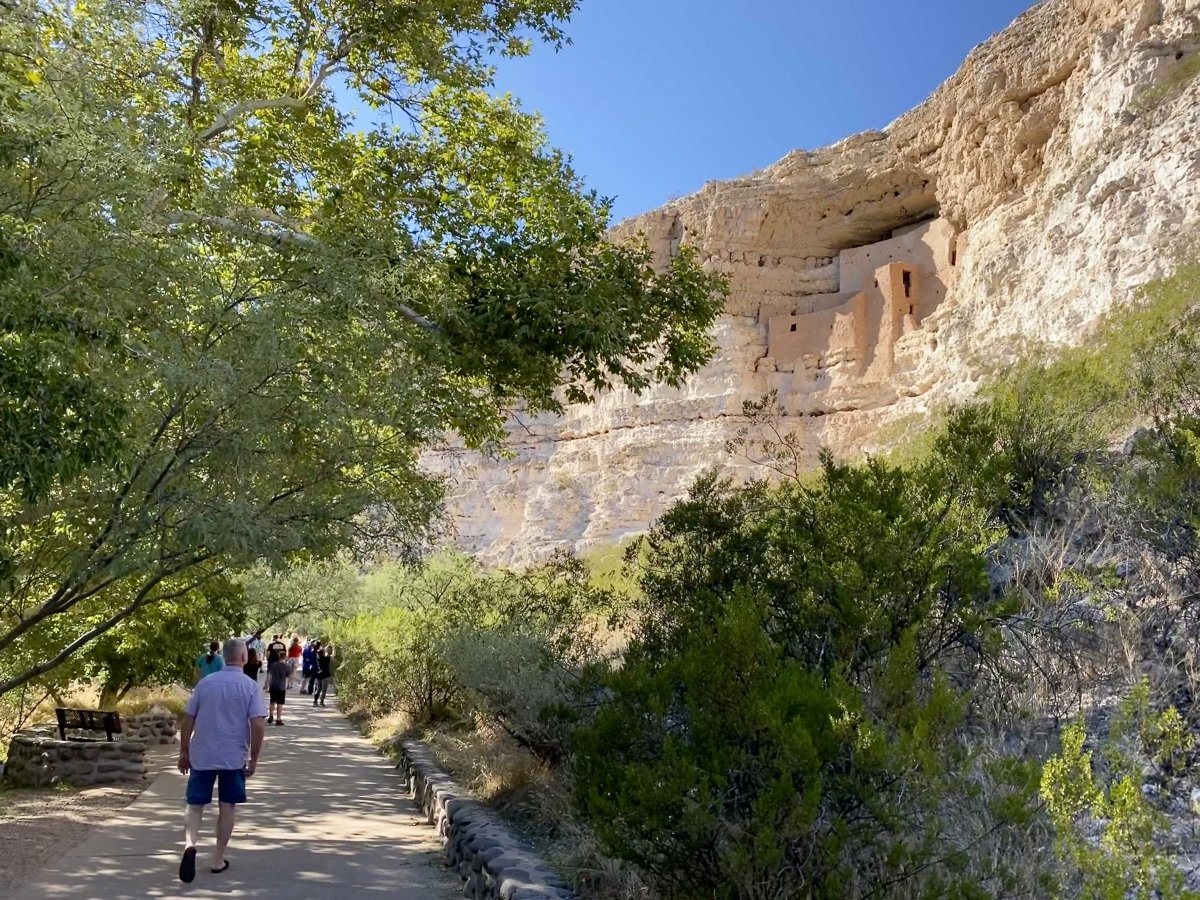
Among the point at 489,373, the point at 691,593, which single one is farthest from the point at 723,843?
the point at 489,373

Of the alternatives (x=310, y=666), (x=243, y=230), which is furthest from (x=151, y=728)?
(x=310, y=666)

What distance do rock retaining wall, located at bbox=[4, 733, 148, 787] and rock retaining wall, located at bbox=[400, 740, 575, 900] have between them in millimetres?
2703

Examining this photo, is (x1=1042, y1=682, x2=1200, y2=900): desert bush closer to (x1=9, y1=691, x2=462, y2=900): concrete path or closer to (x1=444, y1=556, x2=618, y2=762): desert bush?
(x1=444, y1=556, x2=618, y2=762): desert bush

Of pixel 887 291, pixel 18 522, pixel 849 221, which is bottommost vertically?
pixel 18 522

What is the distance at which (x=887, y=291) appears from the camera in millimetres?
25016

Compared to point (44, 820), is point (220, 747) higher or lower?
higher

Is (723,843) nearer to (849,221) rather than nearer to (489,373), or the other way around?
(489,373)

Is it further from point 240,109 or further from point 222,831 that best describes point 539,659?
point 240,109

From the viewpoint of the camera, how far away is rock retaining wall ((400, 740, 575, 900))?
4.11 meters

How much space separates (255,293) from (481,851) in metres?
3.21

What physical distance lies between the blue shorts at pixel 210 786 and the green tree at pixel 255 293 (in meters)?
1.05

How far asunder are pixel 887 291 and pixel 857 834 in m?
23.5

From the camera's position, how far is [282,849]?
5758 millimetres

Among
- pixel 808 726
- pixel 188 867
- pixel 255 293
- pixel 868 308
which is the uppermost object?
pixel 868 308
